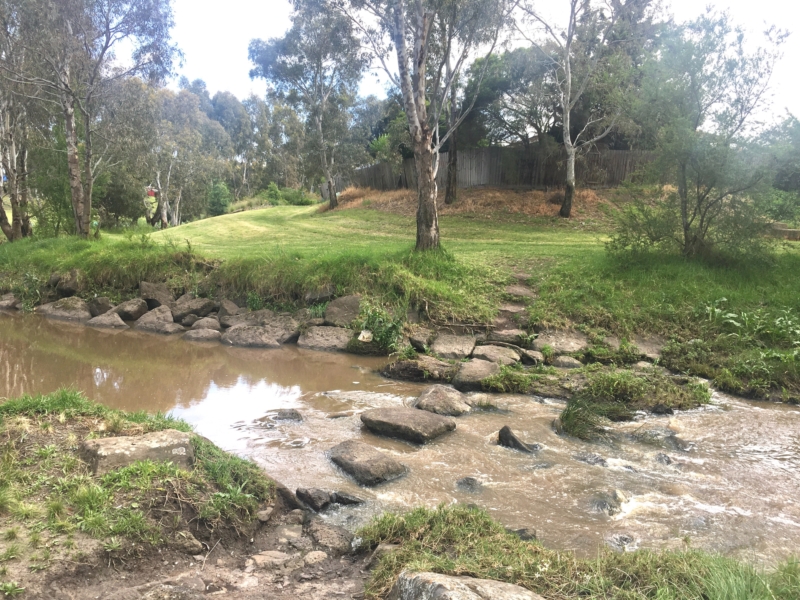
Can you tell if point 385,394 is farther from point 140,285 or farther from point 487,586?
point 140,285

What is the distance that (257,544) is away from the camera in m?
4.29

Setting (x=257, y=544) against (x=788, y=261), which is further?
(x=788, y=261)

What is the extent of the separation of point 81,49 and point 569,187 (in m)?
19.2

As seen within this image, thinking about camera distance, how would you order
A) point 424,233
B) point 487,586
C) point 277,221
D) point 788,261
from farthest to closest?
point 277,221 → point 424,233 → point 788,261 → point 487,586

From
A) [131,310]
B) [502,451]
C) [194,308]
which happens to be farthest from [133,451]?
[131,310]

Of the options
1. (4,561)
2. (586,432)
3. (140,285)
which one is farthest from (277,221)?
(4,561)

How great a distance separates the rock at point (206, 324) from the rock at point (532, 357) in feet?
23.3

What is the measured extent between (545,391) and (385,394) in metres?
2.52

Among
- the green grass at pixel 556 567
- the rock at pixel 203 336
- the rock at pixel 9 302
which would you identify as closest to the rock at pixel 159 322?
the rock at pixel 203 336

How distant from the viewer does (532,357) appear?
10016 millimetres

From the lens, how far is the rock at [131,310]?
46.3 feet

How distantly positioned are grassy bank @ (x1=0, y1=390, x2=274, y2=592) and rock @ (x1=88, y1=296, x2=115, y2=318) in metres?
9.92

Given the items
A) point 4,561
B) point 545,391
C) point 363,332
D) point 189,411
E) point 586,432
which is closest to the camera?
point 4,561

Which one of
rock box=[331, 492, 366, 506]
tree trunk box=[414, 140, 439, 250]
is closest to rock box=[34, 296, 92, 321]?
tree trunk box=[414, 140, 439, 250]
